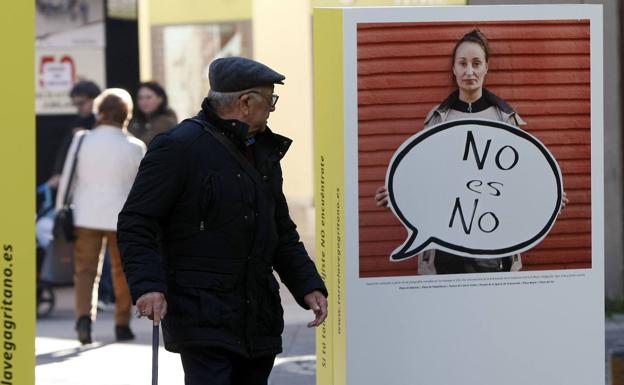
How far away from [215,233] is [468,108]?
1.33 m

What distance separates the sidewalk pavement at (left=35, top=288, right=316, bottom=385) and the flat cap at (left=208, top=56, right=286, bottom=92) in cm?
334

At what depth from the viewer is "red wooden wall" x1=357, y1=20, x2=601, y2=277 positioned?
5.72 meters

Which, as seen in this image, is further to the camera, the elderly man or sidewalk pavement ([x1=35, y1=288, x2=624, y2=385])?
sidewalk pavement ([x1=35, y1=288, x2=624, y2=385])

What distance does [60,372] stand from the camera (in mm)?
8773

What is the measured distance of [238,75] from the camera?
5031mm

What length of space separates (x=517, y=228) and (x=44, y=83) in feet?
29.8

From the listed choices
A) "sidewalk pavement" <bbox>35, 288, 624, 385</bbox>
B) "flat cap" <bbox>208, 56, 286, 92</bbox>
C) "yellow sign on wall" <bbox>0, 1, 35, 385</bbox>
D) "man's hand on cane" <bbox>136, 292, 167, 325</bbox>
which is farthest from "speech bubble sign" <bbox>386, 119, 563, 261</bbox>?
"sidewalk pavement" <bbox>35, 288, 624, 385</bbox>

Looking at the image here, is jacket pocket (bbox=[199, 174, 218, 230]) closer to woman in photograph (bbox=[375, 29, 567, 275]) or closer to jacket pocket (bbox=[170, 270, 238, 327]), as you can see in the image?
jacket pocket (bbox=[170, 270, 238, 327])

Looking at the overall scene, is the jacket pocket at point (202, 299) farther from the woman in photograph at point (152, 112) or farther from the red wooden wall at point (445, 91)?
the woman in photograph at point (152, 112)

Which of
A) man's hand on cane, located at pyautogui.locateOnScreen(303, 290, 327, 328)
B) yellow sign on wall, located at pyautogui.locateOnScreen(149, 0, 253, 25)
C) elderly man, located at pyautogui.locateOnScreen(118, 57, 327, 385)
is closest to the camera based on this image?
elderly man, located at pyautogui.locateOnScreen(118, 57, 327, 385)

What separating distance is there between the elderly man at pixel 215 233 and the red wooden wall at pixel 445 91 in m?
0.70

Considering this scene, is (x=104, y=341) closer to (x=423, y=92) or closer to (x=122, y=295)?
(x=122, y=295)

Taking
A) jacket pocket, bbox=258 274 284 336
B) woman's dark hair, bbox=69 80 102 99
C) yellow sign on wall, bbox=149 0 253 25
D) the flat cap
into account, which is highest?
yellow sign on wall, bbox=149 0 253 25

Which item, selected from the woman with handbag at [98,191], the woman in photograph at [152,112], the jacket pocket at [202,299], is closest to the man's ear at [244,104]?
the jacket pocket at [202,299]
